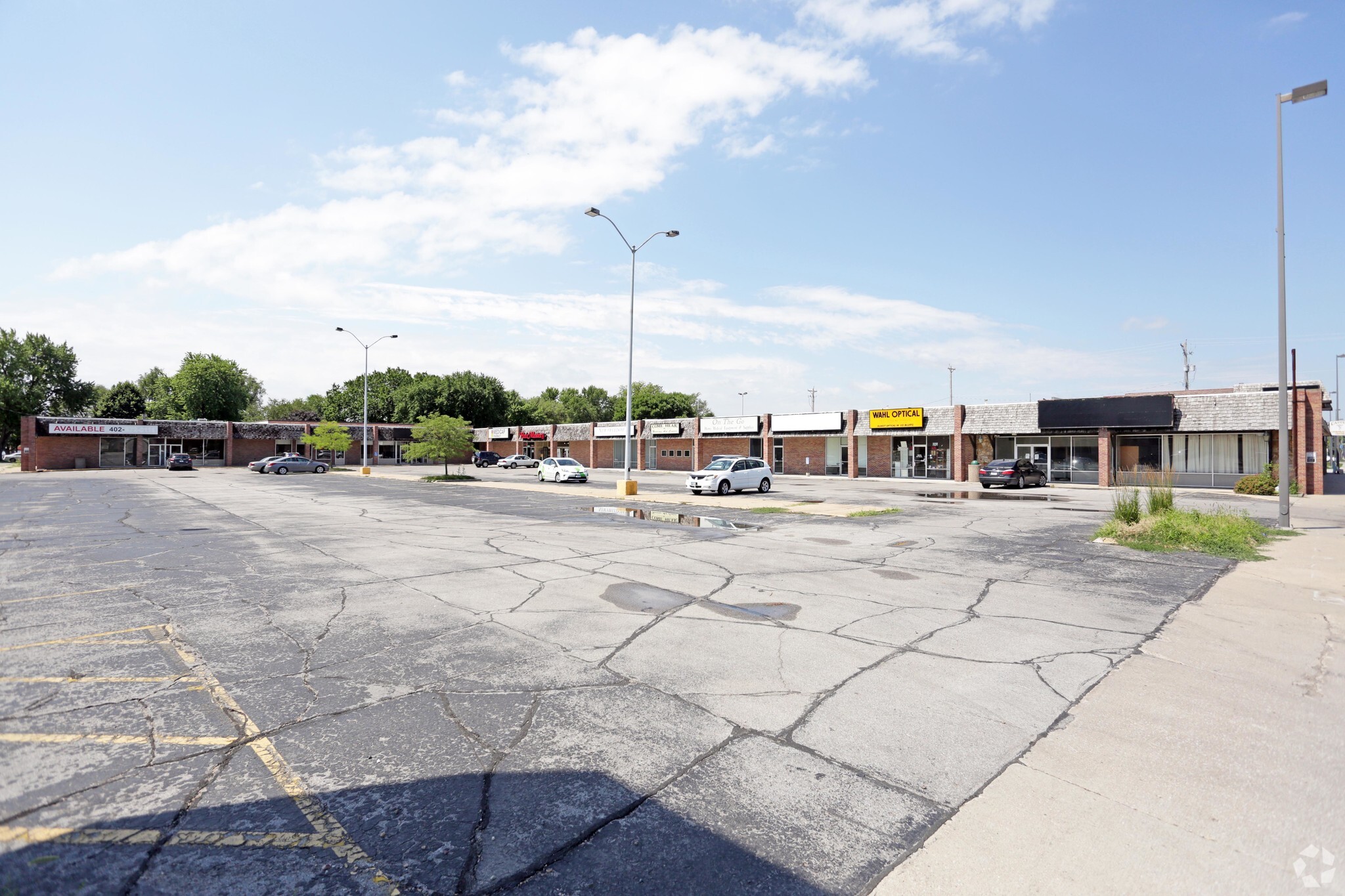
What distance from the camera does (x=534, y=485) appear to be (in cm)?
3559

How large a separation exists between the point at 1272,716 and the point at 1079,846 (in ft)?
9.31

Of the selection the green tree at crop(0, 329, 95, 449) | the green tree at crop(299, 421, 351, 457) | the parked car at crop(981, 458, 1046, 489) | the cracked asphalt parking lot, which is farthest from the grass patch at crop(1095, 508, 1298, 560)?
the green tree at crop(0, 329, 95, 449)

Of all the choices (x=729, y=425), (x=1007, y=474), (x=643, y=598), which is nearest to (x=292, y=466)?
(x=729, y=425)

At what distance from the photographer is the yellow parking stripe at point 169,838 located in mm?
3027

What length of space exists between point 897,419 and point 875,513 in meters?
23.9

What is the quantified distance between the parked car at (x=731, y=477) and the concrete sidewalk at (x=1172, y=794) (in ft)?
69.5

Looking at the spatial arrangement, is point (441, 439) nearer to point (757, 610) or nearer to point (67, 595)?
point (67, 595)

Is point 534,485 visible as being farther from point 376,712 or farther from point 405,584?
point 376,712

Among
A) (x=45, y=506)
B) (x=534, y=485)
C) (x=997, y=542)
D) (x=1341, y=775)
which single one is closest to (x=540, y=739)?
(x=1341, y=775)

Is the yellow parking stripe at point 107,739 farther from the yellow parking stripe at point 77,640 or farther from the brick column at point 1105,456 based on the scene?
the brick column at point 1105,456

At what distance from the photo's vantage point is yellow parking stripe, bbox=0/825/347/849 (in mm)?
3027

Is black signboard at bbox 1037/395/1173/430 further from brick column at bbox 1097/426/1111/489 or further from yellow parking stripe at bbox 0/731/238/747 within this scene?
yellow parking stripe at bbox 0/731/238/747

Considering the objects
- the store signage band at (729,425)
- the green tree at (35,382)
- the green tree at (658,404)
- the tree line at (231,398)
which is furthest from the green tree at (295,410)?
the store signage band at (729,425)

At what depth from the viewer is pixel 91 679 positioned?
16.7ft
